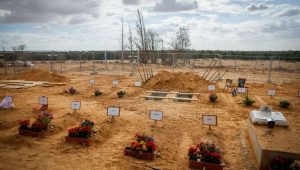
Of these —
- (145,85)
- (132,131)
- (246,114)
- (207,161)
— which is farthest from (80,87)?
(207,161)

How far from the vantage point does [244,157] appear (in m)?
7.46

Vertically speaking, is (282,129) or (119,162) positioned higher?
(282,129)

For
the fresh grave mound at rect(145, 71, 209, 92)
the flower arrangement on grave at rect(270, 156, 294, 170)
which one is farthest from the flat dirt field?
the fresh grave mound at rect(145, 71, 209, 92)

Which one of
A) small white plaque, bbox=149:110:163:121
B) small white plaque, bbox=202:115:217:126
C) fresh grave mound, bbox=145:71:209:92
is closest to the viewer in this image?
small white plaque, bbox=202:115:217:126

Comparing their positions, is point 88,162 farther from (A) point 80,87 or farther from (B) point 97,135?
(A) point 80,87

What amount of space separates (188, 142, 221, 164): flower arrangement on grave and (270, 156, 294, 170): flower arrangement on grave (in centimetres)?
133

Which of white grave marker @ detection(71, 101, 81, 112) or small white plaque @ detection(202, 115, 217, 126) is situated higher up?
white grave marker @ detection(71, 101, 81, 112)

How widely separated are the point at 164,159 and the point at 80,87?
45.3 feet

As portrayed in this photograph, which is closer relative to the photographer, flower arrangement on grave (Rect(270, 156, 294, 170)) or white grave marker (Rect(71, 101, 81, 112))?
flower arrangement on grave (Rect(270, 156, 294, 170))

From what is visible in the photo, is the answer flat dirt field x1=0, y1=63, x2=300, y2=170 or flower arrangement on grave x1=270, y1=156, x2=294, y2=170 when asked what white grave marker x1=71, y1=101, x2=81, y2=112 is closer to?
flat dirt field x1=0, y1=63, x2=300, y2=170

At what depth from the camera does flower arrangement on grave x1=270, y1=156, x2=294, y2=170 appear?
5.94 metres

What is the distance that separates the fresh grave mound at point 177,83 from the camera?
1839cm

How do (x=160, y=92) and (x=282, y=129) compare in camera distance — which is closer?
(x=282, y=129)

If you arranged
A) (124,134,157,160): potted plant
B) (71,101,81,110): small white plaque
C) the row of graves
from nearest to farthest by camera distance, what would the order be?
the row of graves → (124,134,157,160): potted plant → (71,101,81,110): small white plaque
